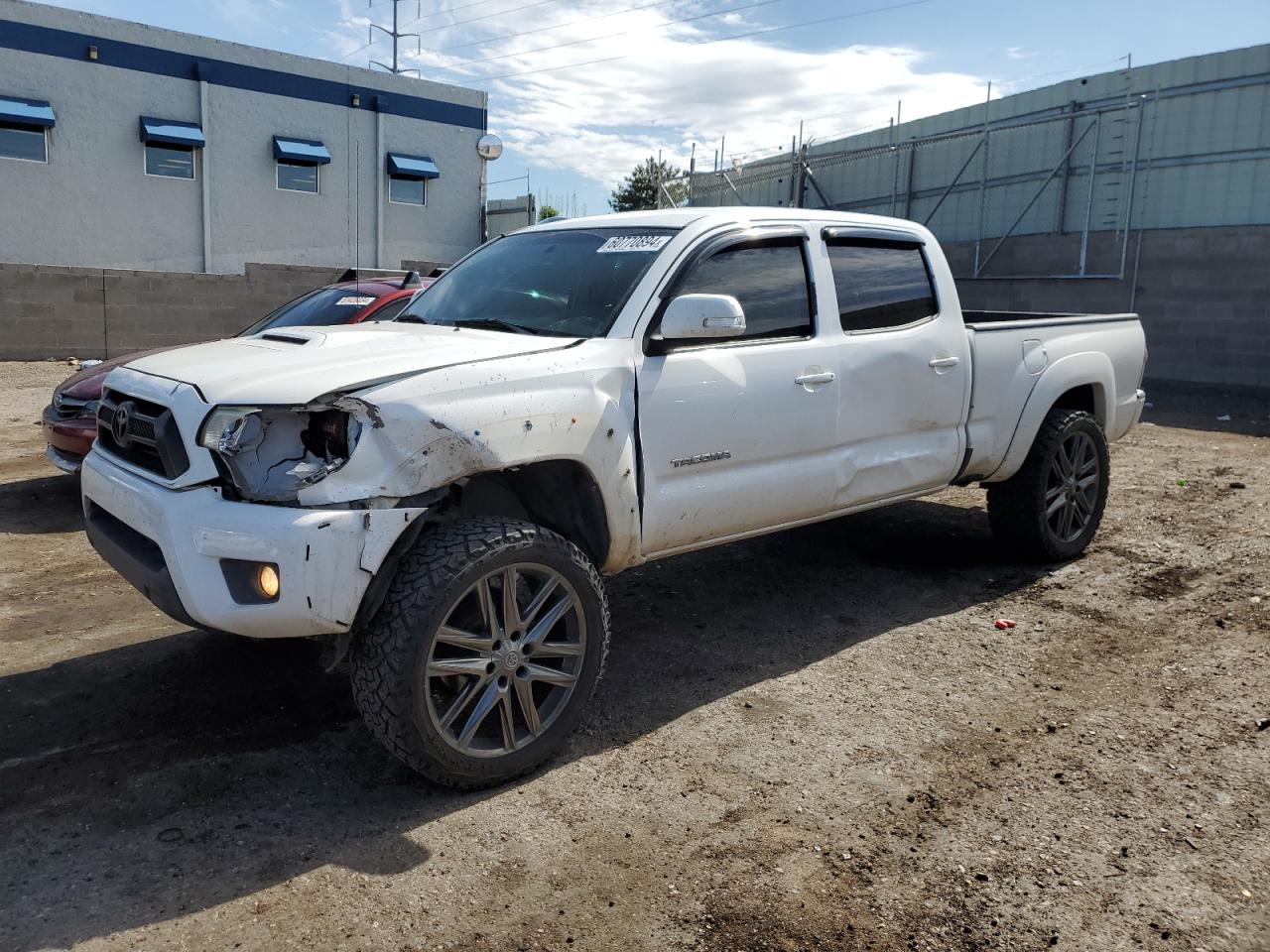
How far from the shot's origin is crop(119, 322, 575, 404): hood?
10.2ft

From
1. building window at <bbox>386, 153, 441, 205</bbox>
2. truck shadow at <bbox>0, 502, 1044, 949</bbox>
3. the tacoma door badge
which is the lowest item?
truck shadow at <bbox>0, 502, 1044, 949</bbox>

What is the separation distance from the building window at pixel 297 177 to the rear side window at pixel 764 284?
2281 centimetres

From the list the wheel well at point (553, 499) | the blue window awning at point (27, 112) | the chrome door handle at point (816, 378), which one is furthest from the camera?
the blue window awning at point (27, 112)

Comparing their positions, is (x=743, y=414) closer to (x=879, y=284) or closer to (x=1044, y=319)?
(x=879, y=284)

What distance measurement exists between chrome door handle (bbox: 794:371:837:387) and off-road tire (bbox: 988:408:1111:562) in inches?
74.5

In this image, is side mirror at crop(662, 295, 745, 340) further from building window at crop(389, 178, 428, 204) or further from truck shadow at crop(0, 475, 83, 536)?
building window at crop(389, 178, 428, 204)

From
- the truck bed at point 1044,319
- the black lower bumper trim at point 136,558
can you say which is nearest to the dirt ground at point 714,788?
the black lower bumper trim at point 136,558

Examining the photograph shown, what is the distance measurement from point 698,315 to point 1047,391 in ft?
9.26

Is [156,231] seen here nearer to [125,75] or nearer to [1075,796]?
[125,75]

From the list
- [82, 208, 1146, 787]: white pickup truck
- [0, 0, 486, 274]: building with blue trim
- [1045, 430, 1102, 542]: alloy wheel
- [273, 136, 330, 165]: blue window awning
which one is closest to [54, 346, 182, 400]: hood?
[82, 208, 1146, 787]: white pickup truck

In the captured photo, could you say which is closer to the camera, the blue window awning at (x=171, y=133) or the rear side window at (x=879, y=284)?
the rear side window at (x=879, y=284)

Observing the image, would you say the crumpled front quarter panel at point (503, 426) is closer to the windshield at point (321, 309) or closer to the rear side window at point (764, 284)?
the rear side window at point (764, 284)

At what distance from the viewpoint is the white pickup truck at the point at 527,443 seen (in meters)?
3.06

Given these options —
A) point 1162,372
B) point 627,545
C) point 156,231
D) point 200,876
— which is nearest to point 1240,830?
point 627,545
